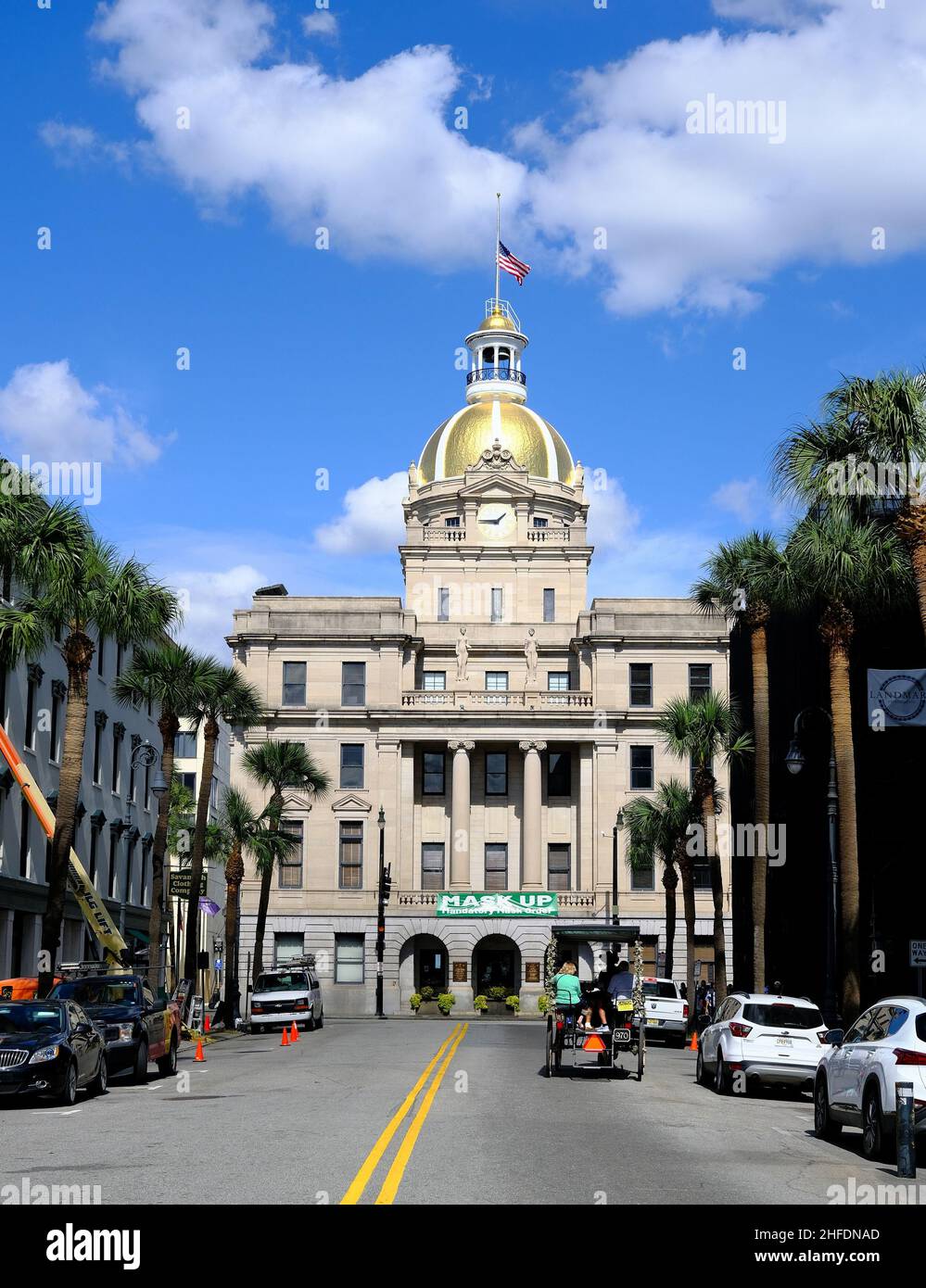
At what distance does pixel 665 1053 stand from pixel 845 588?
13248 millimetres

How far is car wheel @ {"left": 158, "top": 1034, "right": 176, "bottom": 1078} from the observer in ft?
89.7

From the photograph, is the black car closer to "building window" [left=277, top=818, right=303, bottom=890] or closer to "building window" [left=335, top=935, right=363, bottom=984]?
"building window" [left=335, top=935, right=363, bottom=984]

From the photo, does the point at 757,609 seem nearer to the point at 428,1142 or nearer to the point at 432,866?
the point at 428,1142

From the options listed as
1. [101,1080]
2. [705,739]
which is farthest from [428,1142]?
[705,739]

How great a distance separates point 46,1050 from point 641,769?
5467cm

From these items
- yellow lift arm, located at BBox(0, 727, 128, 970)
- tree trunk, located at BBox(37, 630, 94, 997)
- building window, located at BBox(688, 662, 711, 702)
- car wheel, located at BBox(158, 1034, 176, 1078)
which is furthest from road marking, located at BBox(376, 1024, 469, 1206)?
building window, located at BBox(688, 662, 711, 702)

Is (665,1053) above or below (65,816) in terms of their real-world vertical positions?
below

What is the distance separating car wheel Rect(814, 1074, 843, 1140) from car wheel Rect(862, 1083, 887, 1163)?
1710 millimetres

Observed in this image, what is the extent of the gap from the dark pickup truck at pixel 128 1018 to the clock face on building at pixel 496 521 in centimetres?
6140

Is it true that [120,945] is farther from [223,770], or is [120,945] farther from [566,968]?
[223,770]

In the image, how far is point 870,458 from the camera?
2938 centimetres

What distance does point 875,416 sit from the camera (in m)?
28.2

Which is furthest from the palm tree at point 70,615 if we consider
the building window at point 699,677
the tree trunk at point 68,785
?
the building window at point 699,677
